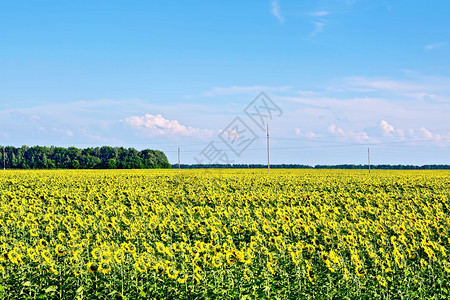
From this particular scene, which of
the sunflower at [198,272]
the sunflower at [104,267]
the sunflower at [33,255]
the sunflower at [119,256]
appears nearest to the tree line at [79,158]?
the sunflower at [33,255]

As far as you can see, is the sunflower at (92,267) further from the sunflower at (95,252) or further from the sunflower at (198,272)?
the sunflower at (198,272)

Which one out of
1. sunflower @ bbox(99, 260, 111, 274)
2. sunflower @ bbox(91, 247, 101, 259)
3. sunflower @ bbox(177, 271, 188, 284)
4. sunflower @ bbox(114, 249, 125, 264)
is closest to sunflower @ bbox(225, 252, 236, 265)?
sunflower @ bbox(177, 271, 188, 284)

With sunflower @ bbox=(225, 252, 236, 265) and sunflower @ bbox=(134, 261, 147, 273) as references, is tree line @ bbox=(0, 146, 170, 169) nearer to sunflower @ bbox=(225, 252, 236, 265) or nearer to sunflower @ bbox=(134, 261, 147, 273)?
sunflower @ bbox=(225, 252, 236, 265)

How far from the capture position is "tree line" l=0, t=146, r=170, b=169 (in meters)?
101

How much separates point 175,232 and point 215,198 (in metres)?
5.73

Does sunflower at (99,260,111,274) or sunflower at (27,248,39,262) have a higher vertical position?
sunflower at (27,248,39,262)

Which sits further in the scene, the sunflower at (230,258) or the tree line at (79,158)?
the tree line at (79,158)

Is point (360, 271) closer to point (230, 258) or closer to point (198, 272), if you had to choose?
point (230, 258)

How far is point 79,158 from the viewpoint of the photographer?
348ft

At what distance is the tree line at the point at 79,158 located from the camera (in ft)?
332

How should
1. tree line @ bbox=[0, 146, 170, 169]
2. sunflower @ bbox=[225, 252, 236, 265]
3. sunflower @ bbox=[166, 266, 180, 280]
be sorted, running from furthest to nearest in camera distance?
tree line @ bbox=[0, 146, 170, 169]
sunflower @ bbox=[225, 252, 236, 265]
sunflower @ bbox=[166, 266, 180, 280]

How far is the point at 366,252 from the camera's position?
29.3 feet

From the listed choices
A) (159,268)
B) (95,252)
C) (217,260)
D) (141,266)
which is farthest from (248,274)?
(95,252)

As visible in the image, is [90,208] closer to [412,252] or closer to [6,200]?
[6,200]
